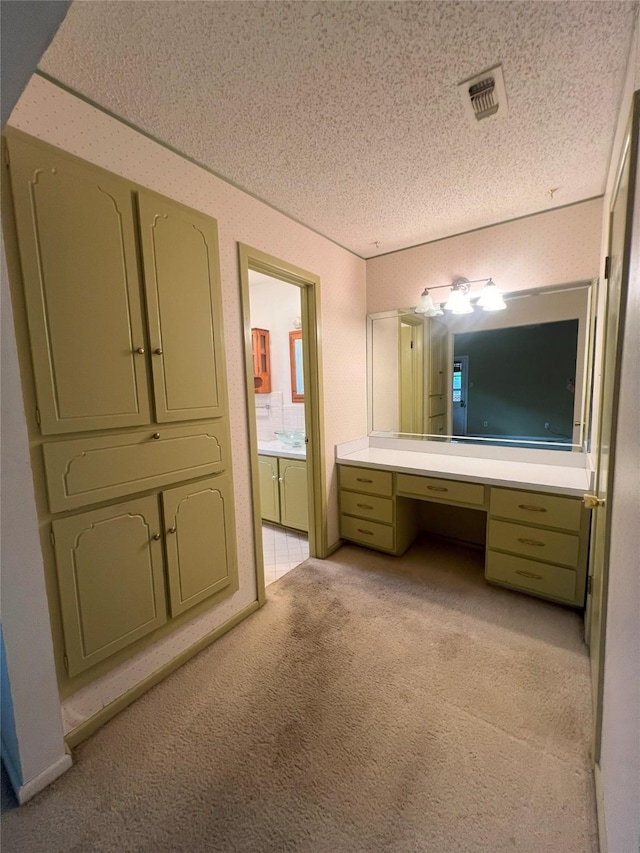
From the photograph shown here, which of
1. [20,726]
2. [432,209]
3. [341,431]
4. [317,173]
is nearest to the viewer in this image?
[20,726]

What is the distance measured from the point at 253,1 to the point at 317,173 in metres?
0.85

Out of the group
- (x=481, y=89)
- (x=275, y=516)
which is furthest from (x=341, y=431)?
(x=481, y=89)

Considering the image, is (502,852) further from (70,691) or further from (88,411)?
(88,411)

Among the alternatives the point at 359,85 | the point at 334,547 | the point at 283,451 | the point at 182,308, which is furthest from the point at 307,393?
the point at 359,85

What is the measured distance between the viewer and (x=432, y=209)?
87.1 inches

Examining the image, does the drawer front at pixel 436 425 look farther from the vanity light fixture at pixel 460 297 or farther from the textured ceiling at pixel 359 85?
the textured ceiling at pixel 359 85

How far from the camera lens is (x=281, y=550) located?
2949 mm

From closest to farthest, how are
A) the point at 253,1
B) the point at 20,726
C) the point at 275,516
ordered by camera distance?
the point at 253,1 < the point at 20,726 < the point at 275,516

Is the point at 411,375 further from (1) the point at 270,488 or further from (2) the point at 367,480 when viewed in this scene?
(1) the point at 270,488

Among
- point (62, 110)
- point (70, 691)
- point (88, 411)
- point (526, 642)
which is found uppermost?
point (62, 110)

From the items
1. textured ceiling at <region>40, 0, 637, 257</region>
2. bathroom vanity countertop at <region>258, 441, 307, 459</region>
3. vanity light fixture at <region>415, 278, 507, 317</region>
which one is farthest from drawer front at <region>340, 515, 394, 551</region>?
textured ceiling at <region>40, 0, 637, 257</region>

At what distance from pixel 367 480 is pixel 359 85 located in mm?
2250

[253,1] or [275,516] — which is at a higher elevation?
[253,1]

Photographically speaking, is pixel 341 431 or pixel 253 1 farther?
pixel 341 431
